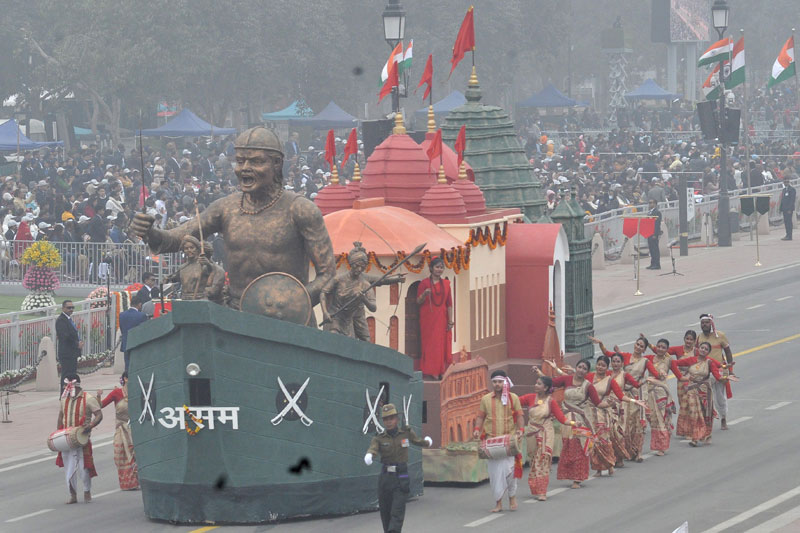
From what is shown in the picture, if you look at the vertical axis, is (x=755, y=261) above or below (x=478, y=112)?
below

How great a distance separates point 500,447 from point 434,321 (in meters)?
2.75

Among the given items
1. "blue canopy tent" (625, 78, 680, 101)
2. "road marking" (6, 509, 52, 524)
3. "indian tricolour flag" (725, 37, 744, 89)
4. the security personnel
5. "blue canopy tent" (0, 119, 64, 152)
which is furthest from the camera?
"blue canopy tent" (625, 78, 680, 101)

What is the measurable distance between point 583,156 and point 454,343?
159 ft

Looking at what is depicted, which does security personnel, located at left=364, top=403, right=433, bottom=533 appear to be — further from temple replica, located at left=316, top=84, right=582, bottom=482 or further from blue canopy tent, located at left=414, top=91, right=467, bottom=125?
blue canopy tent, located at left=414, top=91, right=467, bottom=125

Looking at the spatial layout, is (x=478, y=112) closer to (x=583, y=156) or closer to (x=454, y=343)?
(x=454, y=343)

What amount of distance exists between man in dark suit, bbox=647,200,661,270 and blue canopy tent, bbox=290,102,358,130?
34.8 metres

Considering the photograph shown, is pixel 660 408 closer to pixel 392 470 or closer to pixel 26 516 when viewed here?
pixel 392 470

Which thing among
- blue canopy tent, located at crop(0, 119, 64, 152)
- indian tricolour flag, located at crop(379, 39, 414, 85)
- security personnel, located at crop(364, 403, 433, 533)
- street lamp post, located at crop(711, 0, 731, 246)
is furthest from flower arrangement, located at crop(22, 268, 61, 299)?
blue canopy tent, located at crop(0, 119, 64, 152)

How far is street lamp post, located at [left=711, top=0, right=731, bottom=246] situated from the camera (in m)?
48.7

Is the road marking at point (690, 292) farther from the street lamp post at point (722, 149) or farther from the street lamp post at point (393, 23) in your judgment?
the street lamp post at point (393, 23)

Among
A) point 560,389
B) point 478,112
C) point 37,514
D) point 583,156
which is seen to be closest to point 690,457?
point 560,389

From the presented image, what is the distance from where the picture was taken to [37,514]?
2114 cm

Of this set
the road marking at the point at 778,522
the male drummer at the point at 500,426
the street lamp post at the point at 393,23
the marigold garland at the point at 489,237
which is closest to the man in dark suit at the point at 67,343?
the marigold garland at the point at 489,237

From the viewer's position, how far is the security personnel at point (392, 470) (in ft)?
59.4
